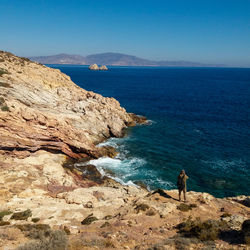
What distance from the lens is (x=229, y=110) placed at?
80.5m

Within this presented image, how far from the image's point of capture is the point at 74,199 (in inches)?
973

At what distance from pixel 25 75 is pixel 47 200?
41.2m

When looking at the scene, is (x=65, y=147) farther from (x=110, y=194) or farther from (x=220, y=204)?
(x=220, y=204)

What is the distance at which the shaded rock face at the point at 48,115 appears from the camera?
34.8 m

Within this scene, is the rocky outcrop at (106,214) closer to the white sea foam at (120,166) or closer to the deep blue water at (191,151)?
the white sea foam at (120,166)


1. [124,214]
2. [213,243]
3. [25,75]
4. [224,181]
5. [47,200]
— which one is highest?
[25,75]

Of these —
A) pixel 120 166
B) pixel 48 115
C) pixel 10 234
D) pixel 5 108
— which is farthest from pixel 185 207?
pixel 5 108

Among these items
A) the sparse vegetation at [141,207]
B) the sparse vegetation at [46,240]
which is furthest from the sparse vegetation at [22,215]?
the sparse vegetation at [141,207]

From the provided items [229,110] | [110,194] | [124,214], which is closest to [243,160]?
[110,194]

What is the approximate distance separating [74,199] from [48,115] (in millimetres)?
20017

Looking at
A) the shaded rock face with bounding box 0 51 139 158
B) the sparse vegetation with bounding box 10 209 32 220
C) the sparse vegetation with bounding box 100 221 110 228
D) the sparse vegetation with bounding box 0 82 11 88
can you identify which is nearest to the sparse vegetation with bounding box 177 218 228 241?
the sparse vegetation with bounding box 100 221 110 228

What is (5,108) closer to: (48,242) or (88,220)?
(88,220)

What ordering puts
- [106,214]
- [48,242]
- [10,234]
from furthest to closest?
[106,214] < [10,234] < [48,242]

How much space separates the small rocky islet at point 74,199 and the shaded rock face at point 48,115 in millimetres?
180
